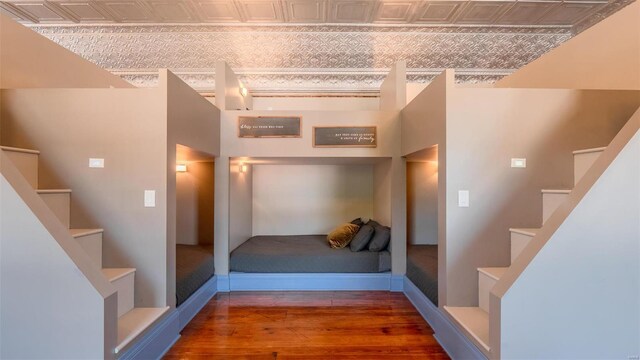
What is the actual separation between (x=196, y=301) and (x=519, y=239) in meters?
3.07

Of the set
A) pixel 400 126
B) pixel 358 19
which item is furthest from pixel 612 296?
pixel 358 19

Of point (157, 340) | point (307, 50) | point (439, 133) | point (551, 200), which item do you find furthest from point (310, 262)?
point (307, 50)

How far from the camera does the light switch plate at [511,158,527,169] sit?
234 cm

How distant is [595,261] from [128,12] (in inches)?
224

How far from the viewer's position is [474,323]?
6.66ft

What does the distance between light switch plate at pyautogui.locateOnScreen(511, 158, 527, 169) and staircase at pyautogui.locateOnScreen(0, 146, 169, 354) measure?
10.2 feet

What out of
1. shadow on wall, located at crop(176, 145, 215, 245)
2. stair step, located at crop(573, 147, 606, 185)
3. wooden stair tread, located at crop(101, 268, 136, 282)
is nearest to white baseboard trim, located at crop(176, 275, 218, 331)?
wooden stair tread, located at crop(101, 268, 136, 282)

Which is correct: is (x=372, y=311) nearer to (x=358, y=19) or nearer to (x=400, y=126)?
(x=400, y=126)

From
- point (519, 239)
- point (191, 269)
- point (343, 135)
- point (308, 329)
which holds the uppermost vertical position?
point (343, 135)

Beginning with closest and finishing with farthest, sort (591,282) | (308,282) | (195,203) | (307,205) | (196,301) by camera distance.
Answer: (591,282) → (196,301) → (308,282) → (195,203) → (307,205)

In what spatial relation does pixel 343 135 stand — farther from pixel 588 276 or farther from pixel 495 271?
pixel 588 276

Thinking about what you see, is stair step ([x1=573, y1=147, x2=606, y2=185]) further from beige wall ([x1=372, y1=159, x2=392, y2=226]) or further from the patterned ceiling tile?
the patterned ceiling tile

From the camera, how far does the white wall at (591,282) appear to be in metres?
1.33

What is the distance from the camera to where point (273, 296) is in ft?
11.5
